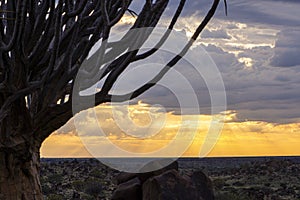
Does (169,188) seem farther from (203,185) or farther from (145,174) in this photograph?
(203,185)

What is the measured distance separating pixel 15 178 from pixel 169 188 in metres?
5.64

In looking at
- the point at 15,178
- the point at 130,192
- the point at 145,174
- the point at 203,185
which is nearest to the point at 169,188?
the point at 130,192

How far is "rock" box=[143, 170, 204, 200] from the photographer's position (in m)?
13.3

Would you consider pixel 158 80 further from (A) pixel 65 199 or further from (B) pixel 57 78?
(A) pixel 65 199

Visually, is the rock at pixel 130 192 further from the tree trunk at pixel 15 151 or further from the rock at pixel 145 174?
the tree trunk at pixel 15 151

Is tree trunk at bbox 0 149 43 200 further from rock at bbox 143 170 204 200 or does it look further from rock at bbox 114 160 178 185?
rock at bbox 114 160 178 185

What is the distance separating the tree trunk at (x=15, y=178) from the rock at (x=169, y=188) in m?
5.13

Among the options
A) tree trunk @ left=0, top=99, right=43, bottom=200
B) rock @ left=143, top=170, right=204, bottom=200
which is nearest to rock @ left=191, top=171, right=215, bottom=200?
rock @ left=143, top=170, right=204, bottom=200

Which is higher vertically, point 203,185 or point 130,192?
point 130,192

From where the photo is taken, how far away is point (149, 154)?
10414 mm

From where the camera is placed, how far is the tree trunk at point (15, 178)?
8.30 m

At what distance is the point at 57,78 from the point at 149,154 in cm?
286

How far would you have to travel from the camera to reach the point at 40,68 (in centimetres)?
871

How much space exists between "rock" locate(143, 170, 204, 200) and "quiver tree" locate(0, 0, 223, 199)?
16.2ft
